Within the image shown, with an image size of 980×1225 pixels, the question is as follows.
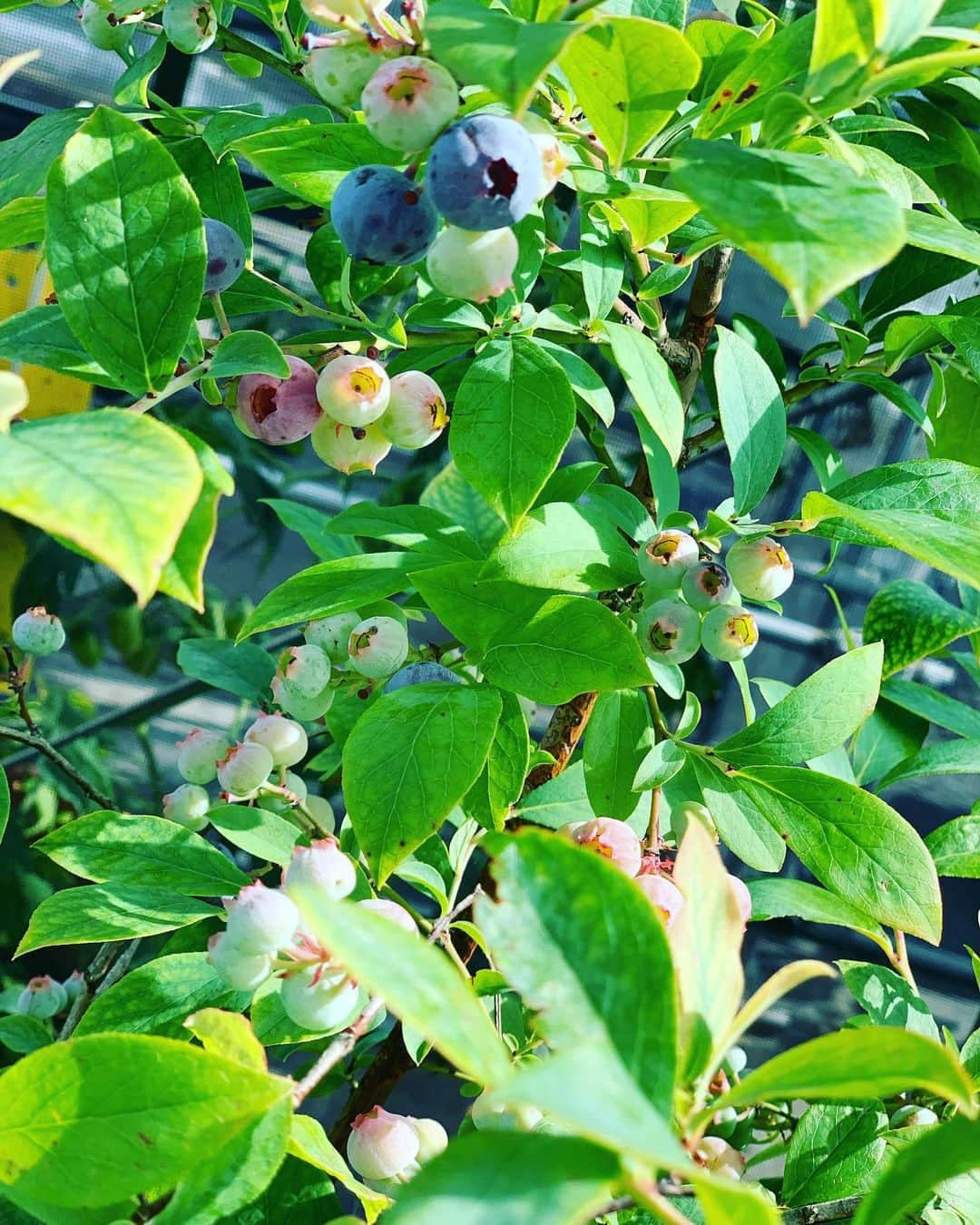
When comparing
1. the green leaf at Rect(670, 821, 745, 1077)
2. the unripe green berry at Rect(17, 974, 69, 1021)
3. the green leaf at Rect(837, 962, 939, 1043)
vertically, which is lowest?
the unripe green berry at Rect(17, 974, 69, 1021)

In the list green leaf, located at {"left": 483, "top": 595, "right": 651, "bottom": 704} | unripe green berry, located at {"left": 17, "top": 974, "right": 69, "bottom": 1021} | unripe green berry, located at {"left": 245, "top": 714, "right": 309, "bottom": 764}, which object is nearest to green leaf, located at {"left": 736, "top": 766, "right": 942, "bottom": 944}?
green leaf, located at {"left": 483, "top": 595, "right": 651, "bottom": 704}

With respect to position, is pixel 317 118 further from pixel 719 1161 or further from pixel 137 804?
pixel 137 804

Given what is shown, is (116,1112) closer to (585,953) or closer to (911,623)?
(585,953)

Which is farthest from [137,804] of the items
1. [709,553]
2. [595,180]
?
[595,180]

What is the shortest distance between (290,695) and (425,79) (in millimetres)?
282

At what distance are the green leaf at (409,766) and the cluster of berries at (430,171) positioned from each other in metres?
0.15

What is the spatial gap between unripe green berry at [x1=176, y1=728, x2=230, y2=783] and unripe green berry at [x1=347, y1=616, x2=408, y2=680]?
3.0 inches

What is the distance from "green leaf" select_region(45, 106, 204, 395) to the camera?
316 mm

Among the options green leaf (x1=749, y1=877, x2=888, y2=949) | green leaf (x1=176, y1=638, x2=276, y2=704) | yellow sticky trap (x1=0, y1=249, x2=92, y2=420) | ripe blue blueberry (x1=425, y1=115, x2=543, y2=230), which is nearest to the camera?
ripe blue blueberry (x1=425, y1=115, x2=543, y2=230)

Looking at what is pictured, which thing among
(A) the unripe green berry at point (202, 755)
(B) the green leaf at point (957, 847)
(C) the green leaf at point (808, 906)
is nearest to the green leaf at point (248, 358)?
(A) the unripe green berry at point (202, 755)

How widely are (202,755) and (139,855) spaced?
7 cm

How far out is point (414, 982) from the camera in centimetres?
20

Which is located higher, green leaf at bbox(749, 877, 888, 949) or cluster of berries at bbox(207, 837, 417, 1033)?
cluster of berries at bbox(207, 837, 417, 1033)

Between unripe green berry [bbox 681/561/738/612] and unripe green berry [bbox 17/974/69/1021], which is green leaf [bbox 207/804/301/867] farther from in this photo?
unripe green berry [bbox 17/974/69/1021]
